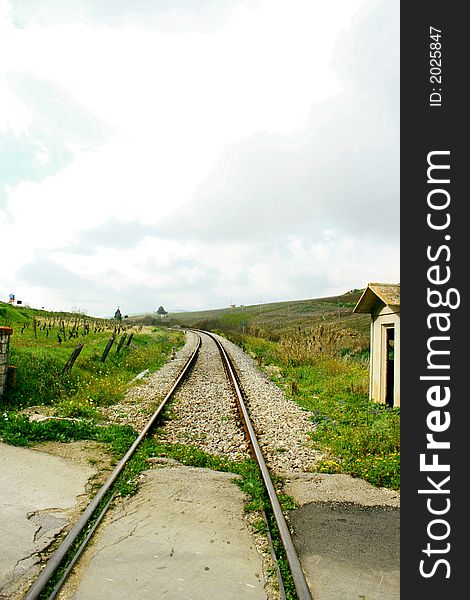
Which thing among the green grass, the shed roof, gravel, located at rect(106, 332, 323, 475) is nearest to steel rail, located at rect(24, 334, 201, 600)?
gravel, located at rect(106, 332, 323, 475)

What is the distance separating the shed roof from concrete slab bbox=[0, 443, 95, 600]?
6383 millimetres

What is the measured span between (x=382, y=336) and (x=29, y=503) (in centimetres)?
800

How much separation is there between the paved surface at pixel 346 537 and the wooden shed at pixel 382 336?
4.31m

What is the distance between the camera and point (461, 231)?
4.04 metres

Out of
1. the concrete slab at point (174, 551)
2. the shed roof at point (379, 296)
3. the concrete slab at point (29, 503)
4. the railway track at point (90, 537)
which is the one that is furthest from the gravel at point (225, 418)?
the shed roof at point (379, 296)

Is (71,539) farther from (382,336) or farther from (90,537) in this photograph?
(382,336)

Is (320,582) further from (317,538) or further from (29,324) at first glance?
(29,324)

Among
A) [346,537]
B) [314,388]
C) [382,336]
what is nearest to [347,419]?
[382,336]

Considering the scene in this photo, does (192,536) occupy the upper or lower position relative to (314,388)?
lower

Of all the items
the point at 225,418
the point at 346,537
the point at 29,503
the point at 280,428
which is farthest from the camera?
the point at 225,418

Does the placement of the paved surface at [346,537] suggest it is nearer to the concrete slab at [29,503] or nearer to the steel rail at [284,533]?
the steel rail at [284,533]

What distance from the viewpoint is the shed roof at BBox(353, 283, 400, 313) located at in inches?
380

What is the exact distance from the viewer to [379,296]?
9812mm

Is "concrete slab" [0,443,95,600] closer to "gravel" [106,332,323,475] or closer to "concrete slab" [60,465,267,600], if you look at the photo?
"concrete slab" [60,465,267,600]
